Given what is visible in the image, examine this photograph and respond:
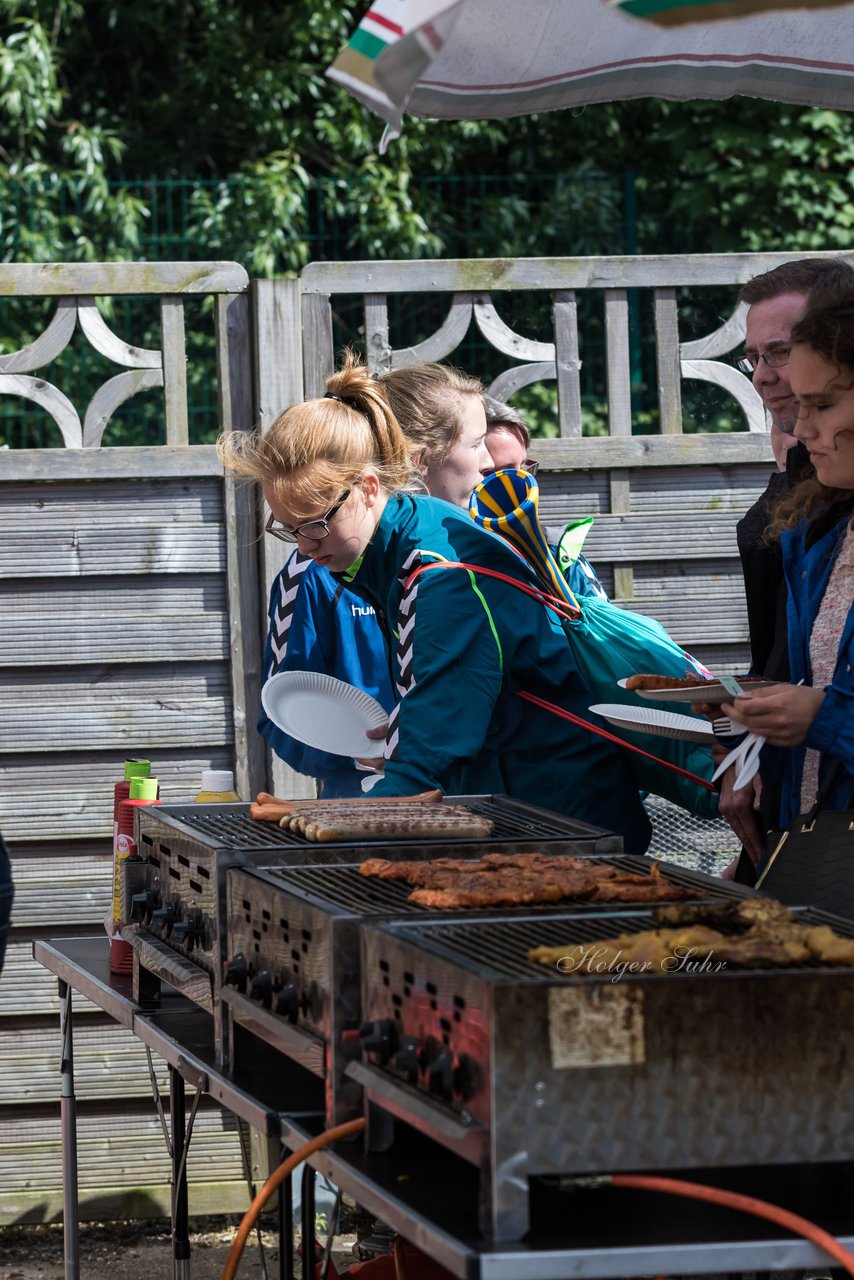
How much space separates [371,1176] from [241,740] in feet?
8.16

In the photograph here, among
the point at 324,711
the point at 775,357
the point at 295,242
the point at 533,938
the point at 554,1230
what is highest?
the point at 295,242

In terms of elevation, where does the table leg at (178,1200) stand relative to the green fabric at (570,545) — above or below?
below

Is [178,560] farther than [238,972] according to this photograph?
Yes

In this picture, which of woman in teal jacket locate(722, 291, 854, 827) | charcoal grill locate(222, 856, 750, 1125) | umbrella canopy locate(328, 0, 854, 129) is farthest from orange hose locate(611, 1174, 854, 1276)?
umbrella canopy locate(328, 0, 854, 129)

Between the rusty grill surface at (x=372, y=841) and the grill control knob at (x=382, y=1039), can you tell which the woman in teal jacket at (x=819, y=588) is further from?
the grill control knob at (x=382, y=1039)

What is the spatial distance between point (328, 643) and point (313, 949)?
6.06 ft

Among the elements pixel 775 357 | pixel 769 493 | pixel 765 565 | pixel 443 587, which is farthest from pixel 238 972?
pixel 775 357

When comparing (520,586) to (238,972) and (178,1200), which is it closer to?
(238,972)

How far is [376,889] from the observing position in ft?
7.68

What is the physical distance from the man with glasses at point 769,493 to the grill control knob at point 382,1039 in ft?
4.44

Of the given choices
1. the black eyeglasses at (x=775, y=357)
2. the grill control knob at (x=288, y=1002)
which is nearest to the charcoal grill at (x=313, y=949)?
the grill control knob at (x=288, y=1002)

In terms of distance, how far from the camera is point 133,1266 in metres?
4.37

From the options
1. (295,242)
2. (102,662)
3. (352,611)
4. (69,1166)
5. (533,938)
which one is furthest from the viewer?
(295,242)

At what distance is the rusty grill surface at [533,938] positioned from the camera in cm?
176
